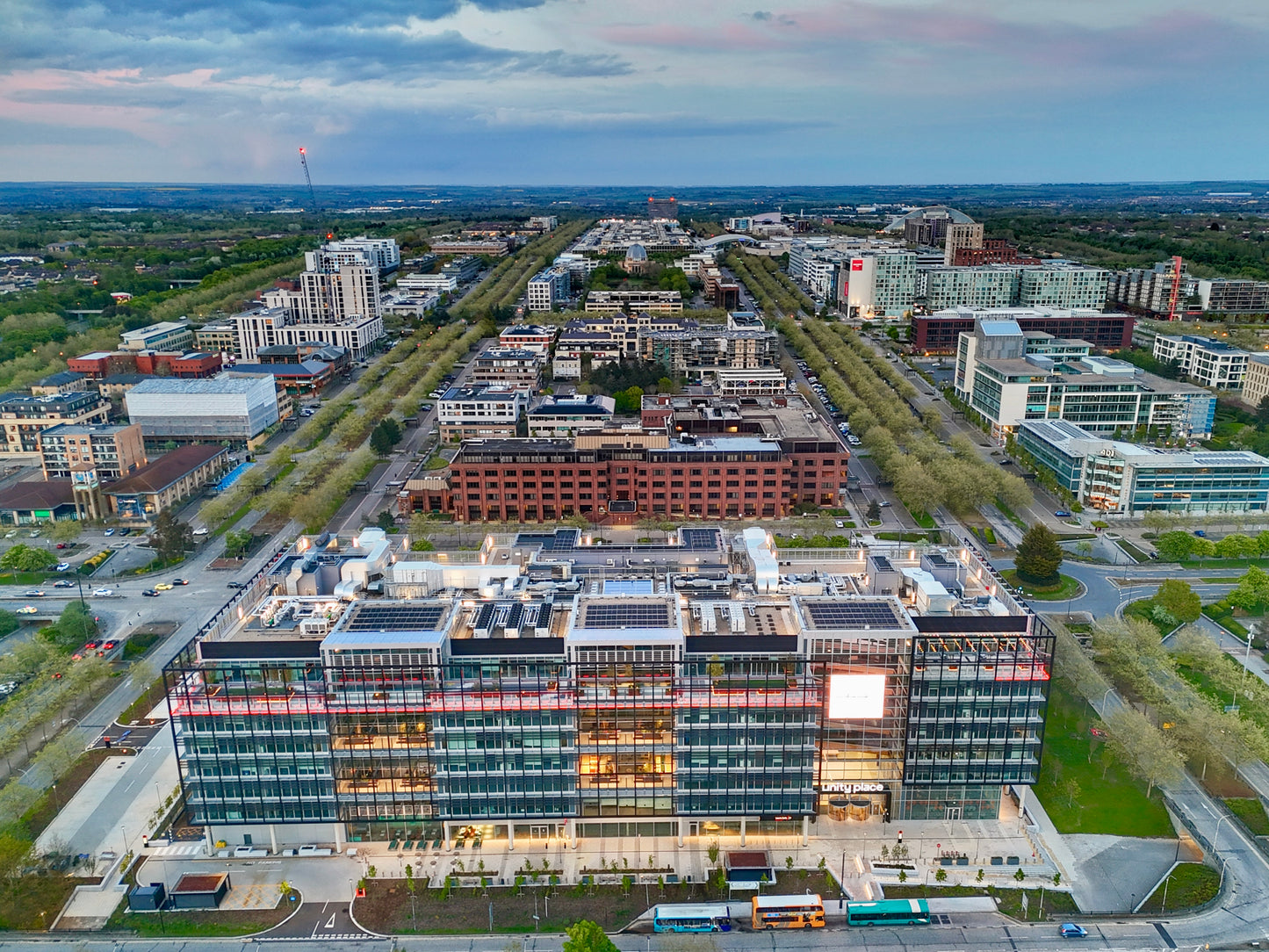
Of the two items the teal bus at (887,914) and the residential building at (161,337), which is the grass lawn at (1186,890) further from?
the residential building at (161,337)

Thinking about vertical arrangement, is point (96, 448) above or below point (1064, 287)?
below

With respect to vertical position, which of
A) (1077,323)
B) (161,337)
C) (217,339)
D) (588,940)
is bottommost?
(588,940)

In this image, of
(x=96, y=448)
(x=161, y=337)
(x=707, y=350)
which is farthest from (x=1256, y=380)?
(x=161, y=337)

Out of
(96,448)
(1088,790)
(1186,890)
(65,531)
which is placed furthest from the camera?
(96,448)

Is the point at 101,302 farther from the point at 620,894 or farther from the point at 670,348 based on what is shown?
the point at 620,894

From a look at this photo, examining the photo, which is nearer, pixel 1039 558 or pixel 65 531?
pixel 1039 558

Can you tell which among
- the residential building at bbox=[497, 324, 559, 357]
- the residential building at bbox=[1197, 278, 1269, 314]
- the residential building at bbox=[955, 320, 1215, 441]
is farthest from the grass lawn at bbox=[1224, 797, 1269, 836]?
the residential building at bbox=[1197, 278, 1269, 314]

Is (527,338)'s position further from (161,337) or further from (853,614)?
(853,614)
